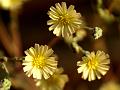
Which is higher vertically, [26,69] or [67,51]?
[26,69]

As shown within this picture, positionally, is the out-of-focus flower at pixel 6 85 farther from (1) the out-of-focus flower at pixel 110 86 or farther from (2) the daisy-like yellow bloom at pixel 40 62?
(1) the out-of-focus flower at pixel 110 86

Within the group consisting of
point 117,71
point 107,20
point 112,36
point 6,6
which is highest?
point 6,6

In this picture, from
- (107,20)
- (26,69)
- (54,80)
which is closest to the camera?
(26,69)

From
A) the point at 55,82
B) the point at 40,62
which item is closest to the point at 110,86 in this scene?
the point at 55,82

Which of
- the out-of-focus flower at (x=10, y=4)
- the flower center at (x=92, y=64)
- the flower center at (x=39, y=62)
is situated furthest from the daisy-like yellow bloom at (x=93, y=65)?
the out-of-focus flower at (x=10, y=4)

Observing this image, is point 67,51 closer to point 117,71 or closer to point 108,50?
point 108,50

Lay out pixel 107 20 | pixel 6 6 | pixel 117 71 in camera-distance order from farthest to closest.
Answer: pixel 117 71 → pixel 6 6 → pixel 107 20

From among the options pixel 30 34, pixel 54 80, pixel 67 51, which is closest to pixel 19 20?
pixel 30 34

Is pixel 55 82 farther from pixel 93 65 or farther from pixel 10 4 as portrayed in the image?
pixel 10 4
